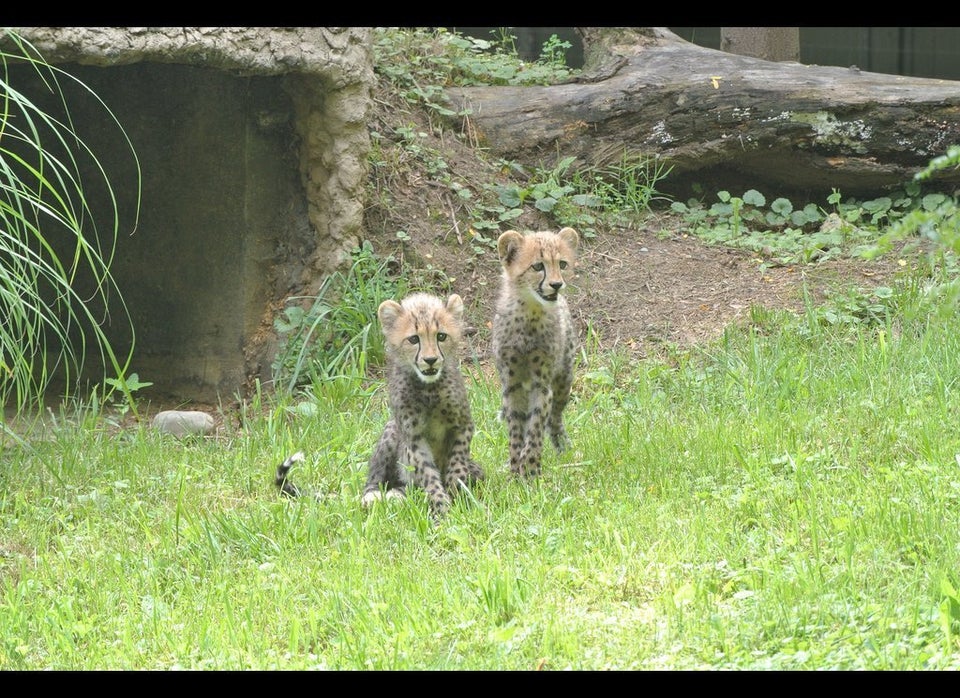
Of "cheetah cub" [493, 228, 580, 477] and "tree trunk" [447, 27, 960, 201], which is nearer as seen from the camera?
"cheetah cub" [493, 228, 580, 477]

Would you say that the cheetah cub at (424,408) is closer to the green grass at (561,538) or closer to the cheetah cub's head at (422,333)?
the cheetah cub's head at (422,333)

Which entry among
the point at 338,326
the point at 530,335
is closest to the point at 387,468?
the point at 530,335

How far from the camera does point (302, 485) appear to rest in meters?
5.93

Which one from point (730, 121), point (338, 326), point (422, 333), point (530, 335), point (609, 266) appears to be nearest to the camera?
point (422, 333)

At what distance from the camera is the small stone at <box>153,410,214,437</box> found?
288 inches

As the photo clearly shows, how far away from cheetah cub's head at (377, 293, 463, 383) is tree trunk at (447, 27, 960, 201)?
13.1ft

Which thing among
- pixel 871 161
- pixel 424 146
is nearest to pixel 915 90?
pixel 871 161

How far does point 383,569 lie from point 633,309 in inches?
163

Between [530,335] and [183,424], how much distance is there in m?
2.57

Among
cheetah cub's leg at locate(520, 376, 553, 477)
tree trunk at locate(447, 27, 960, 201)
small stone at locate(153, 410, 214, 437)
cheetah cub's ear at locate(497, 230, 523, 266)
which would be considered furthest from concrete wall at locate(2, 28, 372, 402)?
cheetah cub's leg at locate(520, 376, 553, 477)

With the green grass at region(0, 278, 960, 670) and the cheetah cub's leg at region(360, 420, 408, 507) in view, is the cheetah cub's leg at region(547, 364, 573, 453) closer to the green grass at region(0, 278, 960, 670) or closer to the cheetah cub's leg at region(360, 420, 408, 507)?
the green grass at region(0, 278, 960, 670)

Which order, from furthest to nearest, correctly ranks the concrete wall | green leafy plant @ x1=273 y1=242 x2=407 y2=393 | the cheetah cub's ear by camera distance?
the concrete wall, green leafy plant @ x1=273 y1=242 x2=407 y2=393, the cheetah cub's ear

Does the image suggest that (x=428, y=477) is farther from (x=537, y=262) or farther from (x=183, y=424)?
(x=183, y=424)

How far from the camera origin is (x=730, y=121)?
29.5 feet
